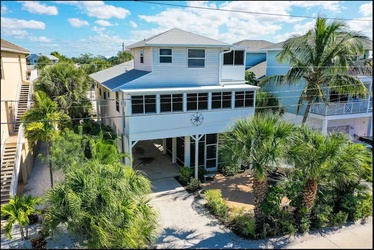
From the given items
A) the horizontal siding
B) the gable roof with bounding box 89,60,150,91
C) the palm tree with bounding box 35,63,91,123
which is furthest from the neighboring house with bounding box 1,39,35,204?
the horizontal siding

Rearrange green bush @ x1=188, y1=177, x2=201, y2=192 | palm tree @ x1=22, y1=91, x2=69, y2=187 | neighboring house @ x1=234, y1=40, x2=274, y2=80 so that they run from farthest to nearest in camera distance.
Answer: neighboring house @ x1=234, y1=40, x2=274, y2=80 → green bush @ x1=188, y1=177, x2=201, y2=192 → palm tree @ x1=22, y1=91, x2=69, y2=187

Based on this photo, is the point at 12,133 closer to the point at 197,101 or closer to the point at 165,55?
the point at 165,55

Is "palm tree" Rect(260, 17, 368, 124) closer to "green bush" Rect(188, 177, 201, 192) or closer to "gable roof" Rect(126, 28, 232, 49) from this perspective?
"gable roof" Rect(126, 28, 232, 49)

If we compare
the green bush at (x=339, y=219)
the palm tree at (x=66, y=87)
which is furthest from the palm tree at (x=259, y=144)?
the palm tree at (x=66, y=87)

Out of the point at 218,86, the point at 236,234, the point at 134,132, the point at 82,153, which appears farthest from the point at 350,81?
Result: the point at 82,153

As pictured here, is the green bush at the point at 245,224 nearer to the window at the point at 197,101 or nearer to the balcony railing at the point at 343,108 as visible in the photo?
the window at the point at 197,101

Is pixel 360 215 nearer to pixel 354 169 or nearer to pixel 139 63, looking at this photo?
pixel 354 169
